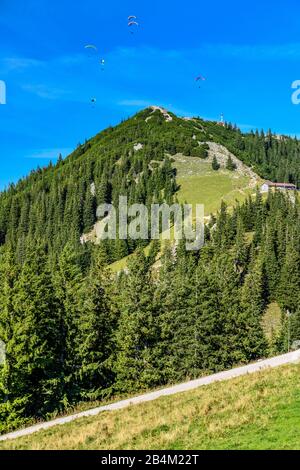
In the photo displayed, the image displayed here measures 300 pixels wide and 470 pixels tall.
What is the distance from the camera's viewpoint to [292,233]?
120250 millimetres

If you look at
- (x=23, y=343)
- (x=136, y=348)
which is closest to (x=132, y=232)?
(x=136, y=348)

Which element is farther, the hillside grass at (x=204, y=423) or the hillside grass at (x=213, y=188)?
the hillside grass at (x=213, y=188)

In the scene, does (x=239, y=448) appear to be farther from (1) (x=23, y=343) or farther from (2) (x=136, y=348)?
(2) (x=136, y=348)

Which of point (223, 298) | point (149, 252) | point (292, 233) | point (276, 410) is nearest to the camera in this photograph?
point (276, 410)

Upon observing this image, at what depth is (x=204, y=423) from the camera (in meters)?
16.6

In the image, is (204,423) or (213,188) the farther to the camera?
(213,188)

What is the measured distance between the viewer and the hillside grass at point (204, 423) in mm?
14039

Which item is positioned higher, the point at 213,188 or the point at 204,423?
the point at 213,188

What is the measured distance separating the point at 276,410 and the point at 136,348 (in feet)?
93.0

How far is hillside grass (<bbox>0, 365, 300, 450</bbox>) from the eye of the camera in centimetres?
1404

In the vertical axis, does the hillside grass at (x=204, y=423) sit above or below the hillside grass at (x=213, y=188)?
below

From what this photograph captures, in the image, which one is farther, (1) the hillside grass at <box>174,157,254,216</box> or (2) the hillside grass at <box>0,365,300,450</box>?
(1) the hillside grass at <box>174,157,254,216</box>

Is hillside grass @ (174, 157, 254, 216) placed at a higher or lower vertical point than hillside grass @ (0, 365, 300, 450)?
higher

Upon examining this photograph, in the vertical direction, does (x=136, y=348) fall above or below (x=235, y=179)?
below
